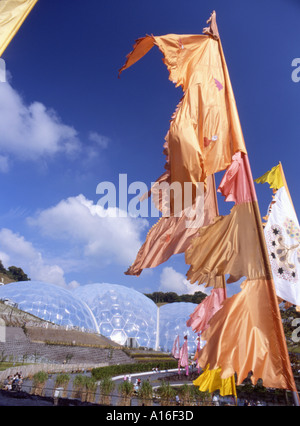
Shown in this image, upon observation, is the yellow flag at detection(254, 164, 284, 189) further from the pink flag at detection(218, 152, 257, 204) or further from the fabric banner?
the fabric banner

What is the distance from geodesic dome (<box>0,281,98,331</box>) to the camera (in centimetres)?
2750

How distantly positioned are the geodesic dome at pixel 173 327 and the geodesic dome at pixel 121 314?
1.29 m

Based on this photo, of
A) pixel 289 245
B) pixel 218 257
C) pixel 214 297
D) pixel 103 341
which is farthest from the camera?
pixel 103 341

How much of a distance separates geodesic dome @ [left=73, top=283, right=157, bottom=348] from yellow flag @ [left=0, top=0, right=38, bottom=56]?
31979 millimetres

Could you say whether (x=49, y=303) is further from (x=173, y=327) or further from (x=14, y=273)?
(x=14, y=273)

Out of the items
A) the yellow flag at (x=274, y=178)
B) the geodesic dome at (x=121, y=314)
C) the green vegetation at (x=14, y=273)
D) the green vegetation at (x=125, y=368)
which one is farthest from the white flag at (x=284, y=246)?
the green vegetation at (x=14, y=273)

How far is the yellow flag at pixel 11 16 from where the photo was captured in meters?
3.14

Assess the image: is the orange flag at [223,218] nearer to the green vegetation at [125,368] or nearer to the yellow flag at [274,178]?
the yellow flag at [274,178]

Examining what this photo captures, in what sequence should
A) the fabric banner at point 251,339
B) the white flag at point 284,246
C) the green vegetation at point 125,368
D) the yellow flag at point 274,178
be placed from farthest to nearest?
the green vegetation at point 125,368
the yellow flag at point 274,178
the white flag at point 284,246
the fabric banner at point 251,339
